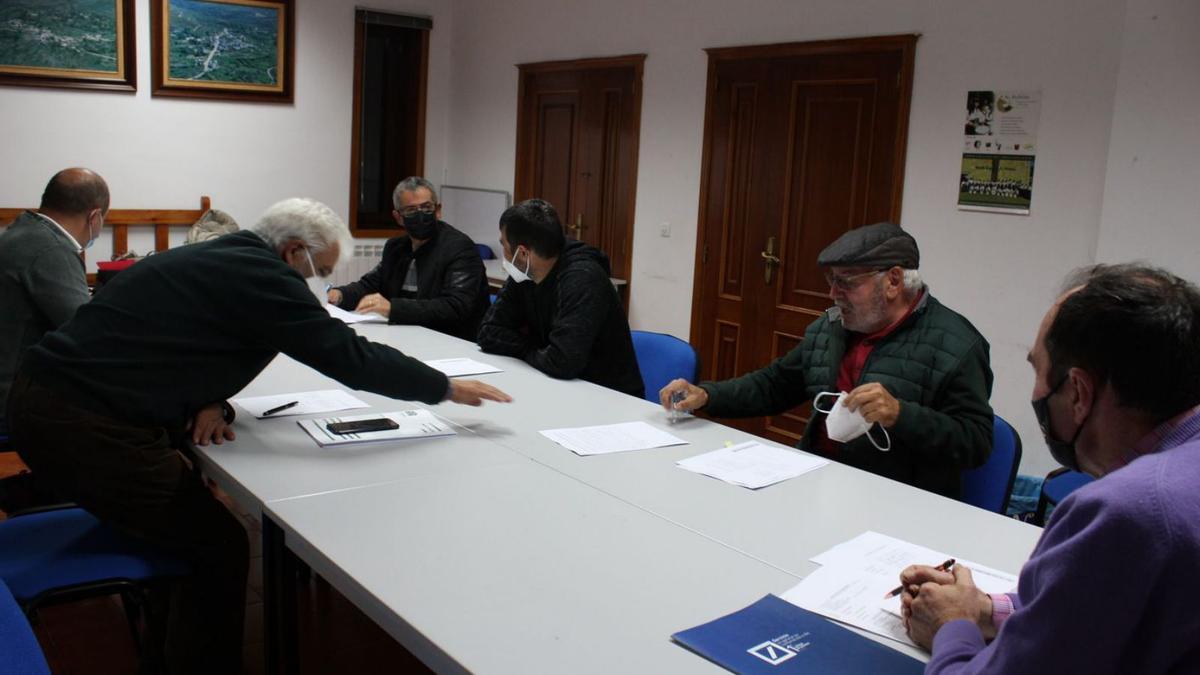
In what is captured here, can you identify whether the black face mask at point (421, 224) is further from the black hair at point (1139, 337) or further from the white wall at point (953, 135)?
the black hair at point (1139, 337)

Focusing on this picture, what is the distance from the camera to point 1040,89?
153 inches

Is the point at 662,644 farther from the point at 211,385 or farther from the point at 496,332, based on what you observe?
the point at 496,332

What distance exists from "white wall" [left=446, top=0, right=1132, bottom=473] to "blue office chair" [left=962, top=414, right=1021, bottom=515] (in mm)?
1705

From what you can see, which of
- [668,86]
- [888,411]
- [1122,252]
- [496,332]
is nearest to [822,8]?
[668,86]

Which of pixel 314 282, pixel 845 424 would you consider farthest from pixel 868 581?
pixel 314 282

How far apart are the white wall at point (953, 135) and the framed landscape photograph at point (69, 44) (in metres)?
3.02

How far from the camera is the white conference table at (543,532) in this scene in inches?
57.2

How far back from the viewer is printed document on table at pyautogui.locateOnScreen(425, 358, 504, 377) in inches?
125


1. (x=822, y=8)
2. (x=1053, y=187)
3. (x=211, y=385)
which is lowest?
(x=211, y=385)

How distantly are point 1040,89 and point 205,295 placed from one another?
10.8 feet

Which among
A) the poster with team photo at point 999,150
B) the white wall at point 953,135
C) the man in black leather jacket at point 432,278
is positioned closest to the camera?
the white wall at point 953,135

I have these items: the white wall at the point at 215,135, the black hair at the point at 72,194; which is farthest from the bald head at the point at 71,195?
the white wall at the point at 215,135

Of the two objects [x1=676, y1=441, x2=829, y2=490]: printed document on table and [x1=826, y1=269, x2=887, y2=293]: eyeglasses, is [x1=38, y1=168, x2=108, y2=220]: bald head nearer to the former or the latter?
[x1=676, y1=441, x2=829, y2=490]: printed document on table

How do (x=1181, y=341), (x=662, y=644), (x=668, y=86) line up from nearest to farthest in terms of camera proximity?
1. (x=1181, y=341)
2. (x=662, y=644)
3. (x=668, y=86)
